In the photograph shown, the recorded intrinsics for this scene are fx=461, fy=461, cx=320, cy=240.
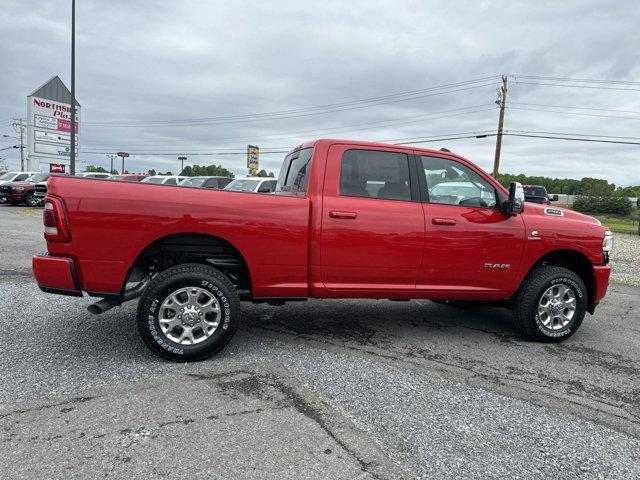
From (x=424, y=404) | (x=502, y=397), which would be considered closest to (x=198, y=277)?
(x=424, y=404)

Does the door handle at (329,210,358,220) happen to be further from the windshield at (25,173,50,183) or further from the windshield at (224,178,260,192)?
the windshield at (25,173,50,183)

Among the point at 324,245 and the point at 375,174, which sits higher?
the point at 375,174

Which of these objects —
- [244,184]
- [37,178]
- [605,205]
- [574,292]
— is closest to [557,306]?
[574,292]

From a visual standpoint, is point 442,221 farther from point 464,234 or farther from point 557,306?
point 557,306

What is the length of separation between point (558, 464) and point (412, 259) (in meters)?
2.08

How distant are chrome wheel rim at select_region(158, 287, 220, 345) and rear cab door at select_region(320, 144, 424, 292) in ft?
3.46

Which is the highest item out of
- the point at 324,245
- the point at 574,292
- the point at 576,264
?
the point at 324,245

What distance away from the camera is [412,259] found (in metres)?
4.32

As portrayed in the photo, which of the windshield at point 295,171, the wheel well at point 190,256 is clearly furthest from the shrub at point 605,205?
the wheel well at point 190,256

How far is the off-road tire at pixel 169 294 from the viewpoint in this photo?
3701 millimetres

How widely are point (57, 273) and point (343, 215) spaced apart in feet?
7.79

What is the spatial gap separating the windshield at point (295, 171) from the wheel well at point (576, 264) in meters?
2.57

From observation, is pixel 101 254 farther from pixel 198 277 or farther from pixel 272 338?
pixel 272 338

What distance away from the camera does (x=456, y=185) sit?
4586 millimetres
